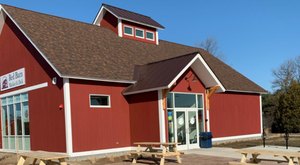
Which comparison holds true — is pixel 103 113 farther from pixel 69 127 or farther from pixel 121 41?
pixel 121 41

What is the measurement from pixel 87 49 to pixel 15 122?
5593mm

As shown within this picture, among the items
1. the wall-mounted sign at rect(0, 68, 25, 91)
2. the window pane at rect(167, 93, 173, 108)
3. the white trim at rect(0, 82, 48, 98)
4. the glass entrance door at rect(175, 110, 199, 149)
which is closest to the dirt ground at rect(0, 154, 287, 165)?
the glass entrance door at rect(175, 110, 199, 149)

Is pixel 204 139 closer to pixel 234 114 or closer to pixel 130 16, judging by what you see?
pixel 234 114

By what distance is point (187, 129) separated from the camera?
19.0 metres

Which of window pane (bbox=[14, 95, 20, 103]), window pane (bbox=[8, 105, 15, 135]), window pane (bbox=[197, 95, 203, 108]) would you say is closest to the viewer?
window pane (bbox=[197, 95, 203, 108])

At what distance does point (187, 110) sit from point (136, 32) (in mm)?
8999

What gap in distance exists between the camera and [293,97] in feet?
62.6

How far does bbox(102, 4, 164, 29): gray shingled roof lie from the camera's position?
25.6 meters

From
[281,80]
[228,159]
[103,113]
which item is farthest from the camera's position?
[281,80]

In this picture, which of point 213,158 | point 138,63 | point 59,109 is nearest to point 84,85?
point 59,109

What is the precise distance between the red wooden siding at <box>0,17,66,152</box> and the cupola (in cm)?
691

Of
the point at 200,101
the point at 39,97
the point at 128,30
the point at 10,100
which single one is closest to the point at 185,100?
the point at 200,101

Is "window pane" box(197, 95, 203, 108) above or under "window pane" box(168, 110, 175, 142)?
above

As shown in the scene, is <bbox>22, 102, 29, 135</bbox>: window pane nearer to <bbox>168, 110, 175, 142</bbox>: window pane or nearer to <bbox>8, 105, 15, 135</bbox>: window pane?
<bbox>8, 105, 15, 135</bbox>: window pane
